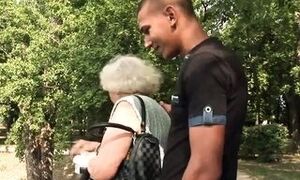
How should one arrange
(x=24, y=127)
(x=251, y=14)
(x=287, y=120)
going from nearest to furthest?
(x=24, y=127), (x=251, y=14), (x=287, y=120)

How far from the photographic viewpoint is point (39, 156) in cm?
1828

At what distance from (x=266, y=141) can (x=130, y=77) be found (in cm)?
1994

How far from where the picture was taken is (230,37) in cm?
1778

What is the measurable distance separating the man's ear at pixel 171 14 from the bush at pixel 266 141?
794 inches

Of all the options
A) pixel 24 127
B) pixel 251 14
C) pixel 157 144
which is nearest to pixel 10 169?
pixel 24 127

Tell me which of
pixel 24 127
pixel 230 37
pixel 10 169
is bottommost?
pixel 10 169

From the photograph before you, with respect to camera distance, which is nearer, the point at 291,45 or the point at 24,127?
the point at 24,127

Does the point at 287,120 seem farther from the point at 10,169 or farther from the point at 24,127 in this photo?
the point at 24,127

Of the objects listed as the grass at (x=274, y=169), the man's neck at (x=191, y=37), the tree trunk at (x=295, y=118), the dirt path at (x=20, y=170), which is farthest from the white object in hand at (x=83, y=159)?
the tree trunk at (x=295, y=118)

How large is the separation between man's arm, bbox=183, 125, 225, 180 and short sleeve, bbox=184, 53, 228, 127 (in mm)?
29

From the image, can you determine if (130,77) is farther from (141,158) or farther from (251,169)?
(251,169)

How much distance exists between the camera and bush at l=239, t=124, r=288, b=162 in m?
22.2

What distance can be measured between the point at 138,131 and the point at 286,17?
18307 millimetres

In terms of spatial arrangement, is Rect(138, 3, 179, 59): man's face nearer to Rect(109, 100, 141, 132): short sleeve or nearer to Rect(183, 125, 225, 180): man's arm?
Rect(183, 125, 225, 180): man's arm
